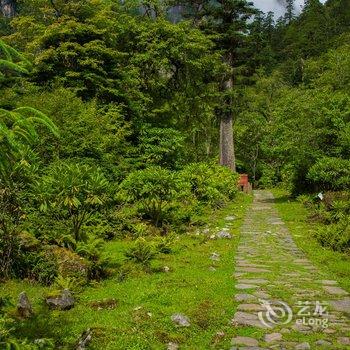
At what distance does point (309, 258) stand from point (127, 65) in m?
16.0

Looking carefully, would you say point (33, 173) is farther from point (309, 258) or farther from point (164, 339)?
point (309, 258)

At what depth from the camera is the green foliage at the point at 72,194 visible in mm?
10141

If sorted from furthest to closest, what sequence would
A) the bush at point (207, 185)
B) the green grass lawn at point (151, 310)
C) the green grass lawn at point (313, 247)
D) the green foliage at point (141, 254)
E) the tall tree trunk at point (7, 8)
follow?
1. the tall tree trunk at point (7, 8)
2. the bush at point (207, 185)
3. the green foliage at point (141, 254)
4. the green grass lawn at point (313, 247)
5. the green grass lawn at point (151, 310)

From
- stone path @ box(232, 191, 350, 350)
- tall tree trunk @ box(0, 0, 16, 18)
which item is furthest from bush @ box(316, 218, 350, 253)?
tall tree trunk @ box(0, 0, 16, 18)

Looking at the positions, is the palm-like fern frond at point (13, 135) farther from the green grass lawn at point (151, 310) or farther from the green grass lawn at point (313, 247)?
the green grass lawn at point (313, 247)

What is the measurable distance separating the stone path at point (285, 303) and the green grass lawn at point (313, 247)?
9.5 inches

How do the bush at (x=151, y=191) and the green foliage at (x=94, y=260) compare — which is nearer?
the green foliage at (x=94, y=260)

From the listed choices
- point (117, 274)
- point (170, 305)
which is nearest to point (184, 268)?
point (117, 274)

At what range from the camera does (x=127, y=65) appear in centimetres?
2359

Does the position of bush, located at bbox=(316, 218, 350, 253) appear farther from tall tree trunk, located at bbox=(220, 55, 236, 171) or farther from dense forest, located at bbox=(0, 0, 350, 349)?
tall tree trunk, located at bbox=(220, 55, 236, 171)

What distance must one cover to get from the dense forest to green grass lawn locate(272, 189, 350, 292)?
481 mm

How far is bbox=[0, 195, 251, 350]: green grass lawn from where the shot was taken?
5863mm

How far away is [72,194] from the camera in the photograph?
10.3 meters

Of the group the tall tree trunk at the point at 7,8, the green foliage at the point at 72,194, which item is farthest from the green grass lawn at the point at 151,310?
the tall tree trunk at the point at 7,8
